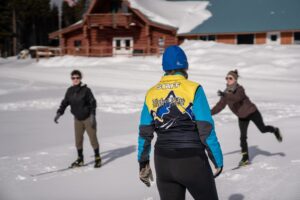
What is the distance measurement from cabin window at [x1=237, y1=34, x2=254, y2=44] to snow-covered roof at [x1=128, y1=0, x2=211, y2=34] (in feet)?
11.6

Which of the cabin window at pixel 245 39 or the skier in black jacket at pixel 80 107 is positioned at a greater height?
the cabin window at pixel 245 39

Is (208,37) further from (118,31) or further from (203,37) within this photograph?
(118,31)

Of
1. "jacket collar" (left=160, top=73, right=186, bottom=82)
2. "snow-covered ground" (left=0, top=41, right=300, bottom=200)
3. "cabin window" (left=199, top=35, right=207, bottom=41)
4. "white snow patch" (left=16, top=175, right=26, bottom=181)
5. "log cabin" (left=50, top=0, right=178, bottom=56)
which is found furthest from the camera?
"cabin window" (left=199, top=35, right=207, bottom=41)

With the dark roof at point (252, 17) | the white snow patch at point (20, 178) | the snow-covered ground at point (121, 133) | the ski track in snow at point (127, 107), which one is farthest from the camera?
the dark roof at point (252, 17)

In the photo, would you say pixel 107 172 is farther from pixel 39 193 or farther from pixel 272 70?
pixel 272 70

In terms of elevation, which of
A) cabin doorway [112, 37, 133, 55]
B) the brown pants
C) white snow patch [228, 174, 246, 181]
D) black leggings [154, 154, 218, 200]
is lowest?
white snow patch [228, 174, 246, 181]

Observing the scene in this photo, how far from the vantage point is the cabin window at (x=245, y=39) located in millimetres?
33500

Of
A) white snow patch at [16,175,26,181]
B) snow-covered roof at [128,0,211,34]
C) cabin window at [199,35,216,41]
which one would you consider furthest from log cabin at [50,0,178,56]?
white snow patch at [16,175,26,181]

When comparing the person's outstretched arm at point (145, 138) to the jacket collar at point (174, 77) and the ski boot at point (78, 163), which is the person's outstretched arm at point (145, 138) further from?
the ski boot at point (78, 163)

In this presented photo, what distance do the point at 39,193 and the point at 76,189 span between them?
1.70ft

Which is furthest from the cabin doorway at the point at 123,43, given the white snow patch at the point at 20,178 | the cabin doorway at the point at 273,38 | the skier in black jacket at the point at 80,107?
the white snow patch at the point at 20,178

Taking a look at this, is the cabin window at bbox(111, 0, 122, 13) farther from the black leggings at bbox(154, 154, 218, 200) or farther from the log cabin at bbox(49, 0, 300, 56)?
the black leggings at bbox(154, 154, 218, 200)

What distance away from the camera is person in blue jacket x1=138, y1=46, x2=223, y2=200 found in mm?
2986

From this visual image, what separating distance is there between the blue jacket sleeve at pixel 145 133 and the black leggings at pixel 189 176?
22cm
